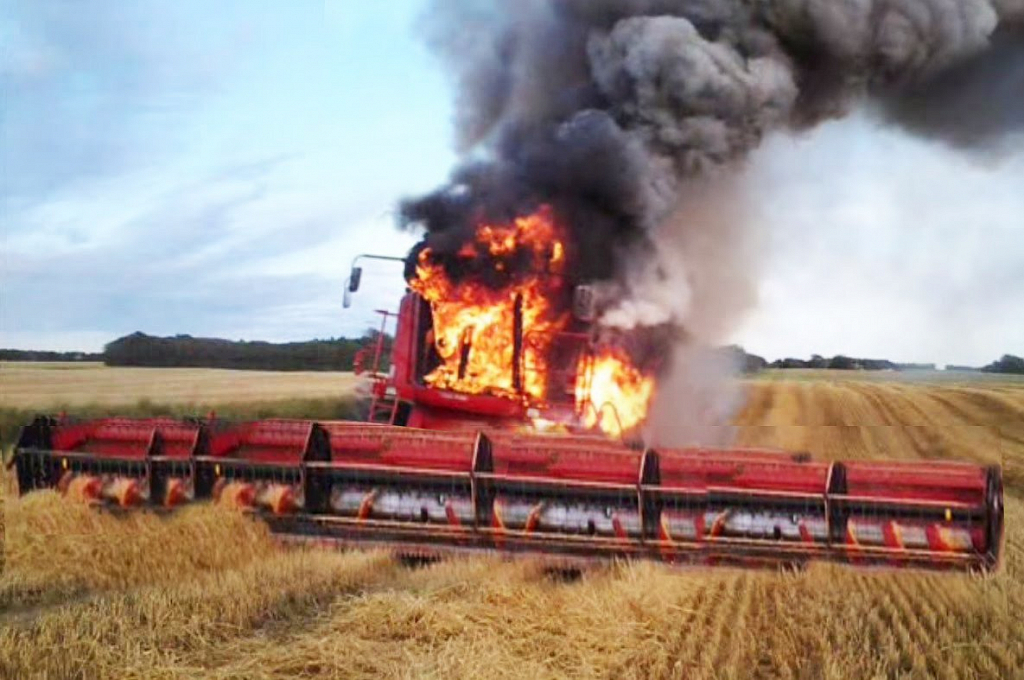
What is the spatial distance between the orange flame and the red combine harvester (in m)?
2.68

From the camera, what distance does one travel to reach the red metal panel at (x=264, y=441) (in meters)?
9.63

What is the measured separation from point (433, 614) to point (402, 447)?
2.39 metres

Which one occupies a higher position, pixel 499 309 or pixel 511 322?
pixel 499 309

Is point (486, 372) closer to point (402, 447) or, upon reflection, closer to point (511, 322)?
point (511, 322)

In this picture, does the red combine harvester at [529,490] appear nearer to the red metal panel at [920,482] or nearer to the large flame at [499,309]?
the red metal panel at [920,482]

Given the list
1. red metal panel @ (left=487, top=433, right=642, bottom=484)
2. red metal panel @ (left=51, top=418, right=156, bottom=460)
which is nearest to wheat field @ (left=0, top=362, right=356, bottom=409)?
red metal panel @ (left=51, top=418, right=156, bottom=460)

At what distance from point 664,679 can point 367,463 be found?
395cm

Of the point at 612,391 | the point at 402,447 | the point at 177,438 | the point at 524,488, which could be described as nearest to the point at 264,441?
the point at 177,438

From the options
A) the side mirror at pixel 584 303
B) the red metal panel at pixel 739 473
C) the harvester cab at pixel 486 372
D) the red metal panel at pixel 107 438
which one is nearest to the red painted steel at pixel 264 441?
the red metal panel at pixel 107 438

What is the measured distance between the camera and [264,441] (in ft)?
32.0

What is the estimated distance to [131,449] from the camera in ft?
33.7

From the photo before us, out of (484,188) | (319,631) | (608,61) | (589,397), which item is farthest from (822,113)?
(319,631)

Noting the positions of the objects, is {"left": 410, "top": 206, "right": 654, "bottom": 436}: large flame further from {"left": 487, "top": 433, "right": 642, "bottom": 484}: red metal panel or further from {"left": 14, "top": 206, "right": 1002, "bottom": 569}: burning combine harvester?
{"left": 487, "top": 433, "right": 642, "bottom": 484}: red metal panel

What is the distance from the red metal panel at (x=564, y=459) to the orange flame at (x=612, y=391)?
2.74 metres
